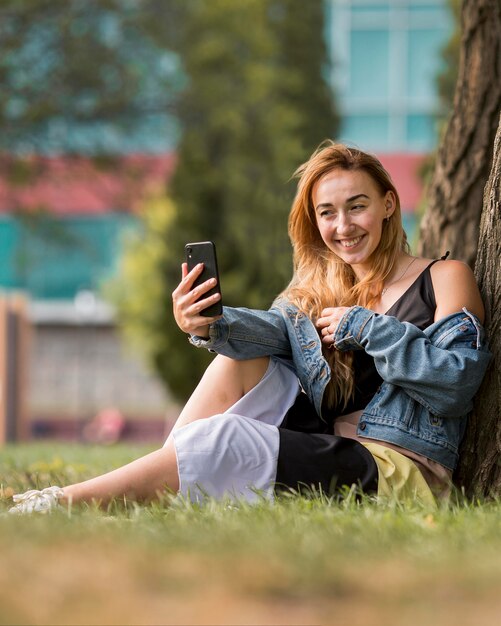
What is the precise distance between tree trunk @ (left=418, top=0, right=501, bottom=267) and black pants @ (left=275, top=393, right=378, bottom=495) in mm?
2371

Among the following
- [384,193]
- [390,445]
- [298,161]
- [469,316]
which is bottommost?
[390,445]

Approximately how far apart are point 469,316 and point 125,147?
14698 millimetres

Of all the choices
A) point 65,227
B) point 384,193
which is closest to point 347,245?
point 384,193

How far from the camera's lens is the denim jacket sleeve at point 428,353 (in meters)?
3.58

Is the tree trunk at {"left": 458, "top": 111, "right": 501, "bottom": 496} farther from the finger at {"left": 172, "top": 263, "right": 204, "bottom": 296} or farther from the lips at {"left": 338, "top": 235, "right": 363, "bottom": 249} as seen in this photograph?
the finger at {"left": 172, "top": 263, "right": 204, "bottom": 296}

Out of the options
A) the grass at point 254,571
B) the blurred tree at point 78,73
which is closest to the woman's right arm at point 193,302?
the grass at point 254,571

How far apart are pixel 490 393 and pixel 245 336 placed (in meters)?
0.84

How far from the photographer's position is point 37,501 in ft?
11.2

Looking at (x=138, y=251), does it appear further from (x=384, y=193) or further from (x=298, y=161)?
(x=384, y=193)

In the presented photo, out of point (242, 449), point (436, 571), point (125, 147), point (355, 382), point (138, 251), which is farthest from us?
point (138, 251)

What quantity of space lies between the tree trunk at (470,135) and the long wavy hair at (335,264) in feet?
5.16

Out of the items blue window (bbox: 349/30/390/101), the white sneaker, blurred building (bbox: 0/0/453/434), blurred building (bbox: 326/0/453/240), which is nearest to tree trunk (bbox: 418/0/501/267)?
the white sneaker

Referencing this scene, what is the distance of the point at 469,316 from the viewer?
3.71 metres

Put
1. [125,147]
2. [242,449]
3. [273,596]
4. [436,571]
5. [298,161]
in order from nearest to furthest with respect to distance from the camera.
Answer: [273,596] → [436,571] → [242,449] → [125,147] → [298,161]
